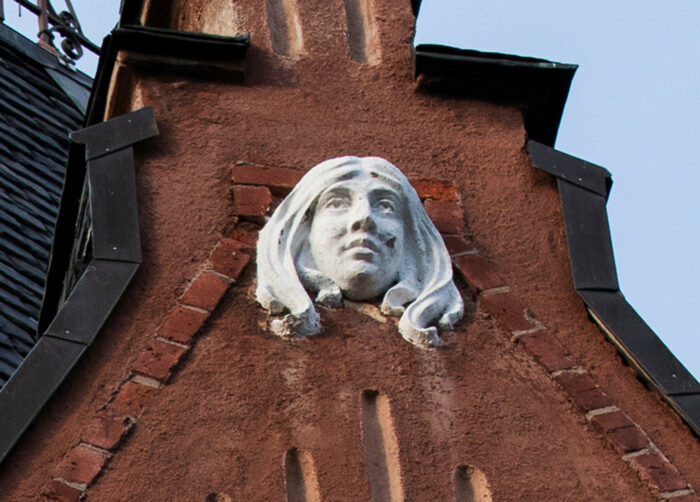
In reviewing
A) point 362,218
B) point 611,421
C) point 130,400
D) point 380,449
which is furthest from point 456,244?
point 130,400

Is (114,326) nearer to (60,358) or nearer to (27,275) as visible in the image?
(60,358)

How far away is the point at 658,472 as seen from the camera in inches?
313

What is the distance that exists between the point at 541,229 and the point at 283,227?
1.09 meters

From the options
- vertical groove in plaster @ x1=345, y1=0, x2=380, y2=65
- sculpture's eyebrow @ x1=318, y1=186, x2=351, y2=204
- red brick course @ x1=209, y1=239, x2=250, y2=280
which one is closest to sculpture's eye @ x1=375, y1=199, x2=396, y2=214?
sculpture's eyebrow @ x1=318, y1=186, x2=351, y2=204

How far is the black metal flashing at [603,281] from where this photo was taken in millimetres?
8250

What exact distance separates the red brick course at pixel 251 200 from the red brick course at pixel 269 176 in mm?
31

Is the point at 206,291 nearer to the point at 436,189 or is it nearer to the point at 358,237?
the point at 358,237

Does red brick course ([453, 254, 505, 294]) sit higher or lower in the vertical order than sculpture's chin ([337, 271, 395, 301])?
higher

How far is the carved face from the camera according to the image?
8.26 meters

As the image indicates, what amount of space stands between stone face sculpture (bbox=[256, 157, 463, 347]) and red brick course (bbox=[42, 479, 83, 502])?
1035 mm

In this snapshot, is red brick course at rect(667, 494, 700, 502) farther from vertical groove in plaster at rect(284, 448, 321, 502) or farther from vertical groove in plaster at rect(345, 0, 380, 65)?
vertical groove in plaster at rect(345, 0, 380, 65)

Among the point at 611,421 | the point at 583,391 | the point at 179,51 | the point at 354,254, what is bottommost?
the point at 611,421

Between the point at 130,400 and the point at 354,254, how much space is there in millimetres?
1021

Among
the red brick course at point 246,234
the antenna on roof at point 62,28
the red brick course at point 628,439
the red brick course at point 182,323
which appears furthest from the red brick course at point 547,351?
the antenna on roof at point 62,28
